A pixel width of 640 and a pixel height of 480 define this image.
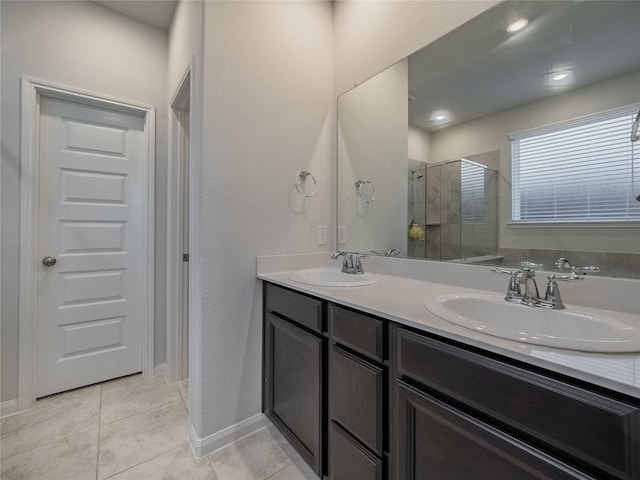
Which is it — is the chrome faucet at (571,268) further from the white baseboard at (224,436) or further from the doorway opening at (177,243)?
the doorway opening at (177,243)

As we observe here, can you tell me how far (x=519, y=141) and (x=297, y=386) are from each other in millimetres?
1406

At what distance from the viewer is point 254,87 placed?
1.56 metres

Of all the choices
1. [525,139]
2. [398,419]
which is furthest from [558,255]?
[398,419]

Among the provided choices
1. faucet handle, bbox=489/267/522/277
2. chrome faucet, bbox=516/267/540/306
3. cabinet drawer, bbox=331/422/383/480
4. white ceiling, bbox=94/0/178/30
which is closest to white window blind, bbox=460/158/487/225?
faucet handle, bbox=489/267/522/277

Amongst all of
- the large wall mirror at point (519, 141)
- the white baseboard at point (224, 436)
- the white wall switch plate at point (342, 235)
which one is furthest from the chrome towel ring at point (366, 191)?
the white baseboard at point (224, 436)

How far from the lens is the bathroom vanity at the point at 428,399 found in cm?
53

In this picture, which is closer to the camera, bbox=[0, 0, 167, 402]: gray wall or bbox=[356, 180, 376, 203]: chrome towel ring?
bbox=[0, 0, 167, 402]: gray wall

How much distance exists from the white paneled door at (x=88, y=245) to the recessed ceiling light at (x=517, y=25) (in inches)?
90.9

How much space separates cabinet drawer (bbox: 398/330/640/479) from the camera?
1.61 ft

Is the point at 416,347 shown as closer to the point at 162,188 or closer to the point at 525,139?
the point at 525,139

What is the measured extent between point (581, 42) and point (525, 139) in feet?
1.11

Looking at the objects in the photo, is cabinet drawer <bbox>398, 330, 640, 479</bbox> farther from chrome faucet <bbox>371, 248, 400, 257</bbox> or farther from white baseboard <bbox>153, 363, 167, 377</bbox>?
white baseboard <bbox>153, 363, 167, 377</bbox>

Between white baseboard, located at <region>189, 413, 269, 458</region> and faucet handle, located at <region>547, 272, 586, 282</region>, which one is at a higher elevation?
faucet handle, located at <region>547, 272, 586, 282</region>

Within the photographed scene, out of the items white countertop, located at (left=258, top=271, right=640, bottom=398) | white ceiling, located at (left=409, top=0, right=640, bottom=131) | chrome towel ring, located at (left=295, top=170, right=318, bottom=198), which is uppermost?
white ceiling, located at (left=409, top=0, right=640, bottom=131)
